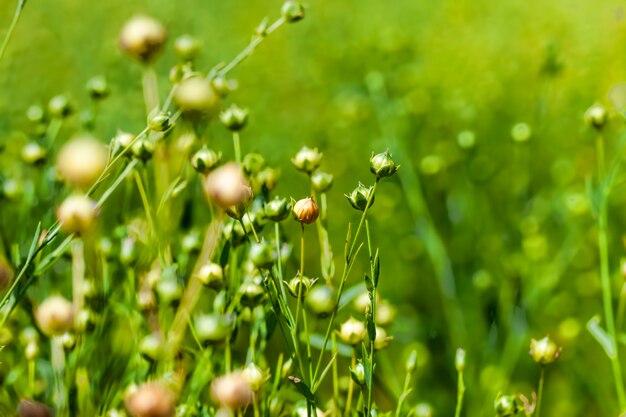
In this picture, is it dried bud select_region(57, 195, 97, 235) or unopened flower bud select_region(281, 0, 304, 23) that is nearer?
dried bud select_region(57, 195, 97, 235)

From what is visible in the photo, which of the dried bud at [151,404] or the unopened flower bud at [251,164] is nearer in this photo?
the dried bud at [151,404]

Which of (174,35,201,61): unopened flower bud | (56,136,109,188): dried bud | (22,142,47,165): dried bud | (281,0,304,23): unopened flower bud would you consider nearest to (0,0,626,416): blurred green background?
(22,142,47,165): dried bud

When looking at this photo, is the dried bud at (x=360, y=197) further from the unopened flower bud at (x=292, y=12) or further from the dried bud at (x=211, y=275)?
the unopened flower bud at (x=292, y=12)

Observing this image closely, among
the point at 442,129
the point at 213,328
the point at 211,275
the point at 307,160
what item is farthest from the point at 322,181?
the point at 442,129

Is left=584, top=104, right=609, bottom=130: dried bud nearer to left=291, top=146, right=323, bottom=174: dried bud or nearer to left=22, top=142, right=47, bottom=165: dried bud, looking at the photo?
left=291, top=146, right=323, bottom=174: dried bud

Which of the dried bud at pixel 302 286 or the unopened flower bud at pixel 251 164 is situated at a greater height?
the unopened flower bud at pixel 251 164

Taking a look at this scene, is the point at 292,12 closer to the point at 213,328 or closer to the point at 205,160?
the point at 205,160

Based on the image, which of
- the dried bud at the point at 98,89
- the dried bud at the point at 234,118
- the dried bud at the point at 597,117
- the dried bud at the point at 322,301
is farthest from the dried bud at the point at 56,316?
the dried bud at the point at 597,117
